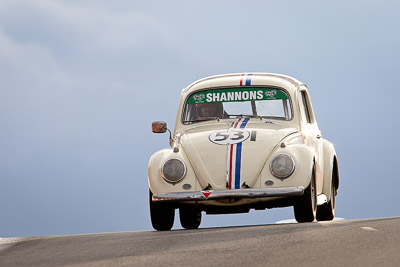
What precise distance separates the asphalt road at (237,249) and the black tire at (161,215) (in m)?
1.58

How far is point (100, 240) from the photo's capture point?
9.23m

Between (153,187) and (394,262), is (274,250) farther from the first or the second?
(153,187)

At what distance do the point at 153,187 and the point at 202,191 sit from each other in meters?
0.75

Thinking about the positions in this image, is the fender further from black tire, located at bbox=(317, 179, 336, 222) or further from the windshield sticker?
the windshield sticker

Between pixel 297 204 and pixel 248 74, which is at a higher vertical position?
pixel 248 74

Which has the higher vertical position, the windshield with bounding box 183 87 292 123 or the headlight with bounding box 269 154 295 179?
the windshield with bounding box 183 87 292 123

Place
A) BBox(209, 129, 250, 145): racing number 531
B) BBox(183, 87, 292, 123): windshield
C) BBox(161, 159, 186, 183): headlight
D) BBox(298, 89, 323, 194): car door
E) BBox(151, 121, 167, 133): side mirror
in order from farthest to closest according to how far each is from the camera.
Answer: BBox(183, 87, 292, 123): windshield, BBox(151, 121, 167, 133): side mirror, BBox(298, 89, 323, 194): car door, BBox(209, 129, 250, 145): racing number 531, BBox(161, 159, 186, 183): headlight

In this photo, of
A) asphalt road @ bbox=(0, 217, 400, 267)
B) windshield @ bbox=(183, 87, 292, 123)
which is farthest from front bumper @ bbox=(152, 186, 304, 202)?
windshield @ bbox=(183, 87, 292, 123)

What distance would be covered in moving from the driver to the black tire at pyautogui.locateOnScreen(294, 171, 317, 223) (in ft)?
6.92

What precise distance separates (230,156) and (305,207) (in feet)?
3.66

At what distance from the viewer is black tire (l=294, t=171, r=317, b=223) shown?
10.4 metres

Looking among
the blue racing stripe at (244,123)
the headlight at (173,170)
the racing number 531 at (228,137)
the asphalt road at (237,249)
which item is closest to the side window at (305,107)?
the blue racing stripe at (244,123)

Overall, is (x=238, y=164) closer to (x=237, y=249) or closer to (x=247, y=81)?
(x=247, y=81)

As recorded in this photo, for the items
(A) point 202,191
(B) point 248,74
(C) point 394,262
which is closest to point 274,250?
(C) point 394,262
